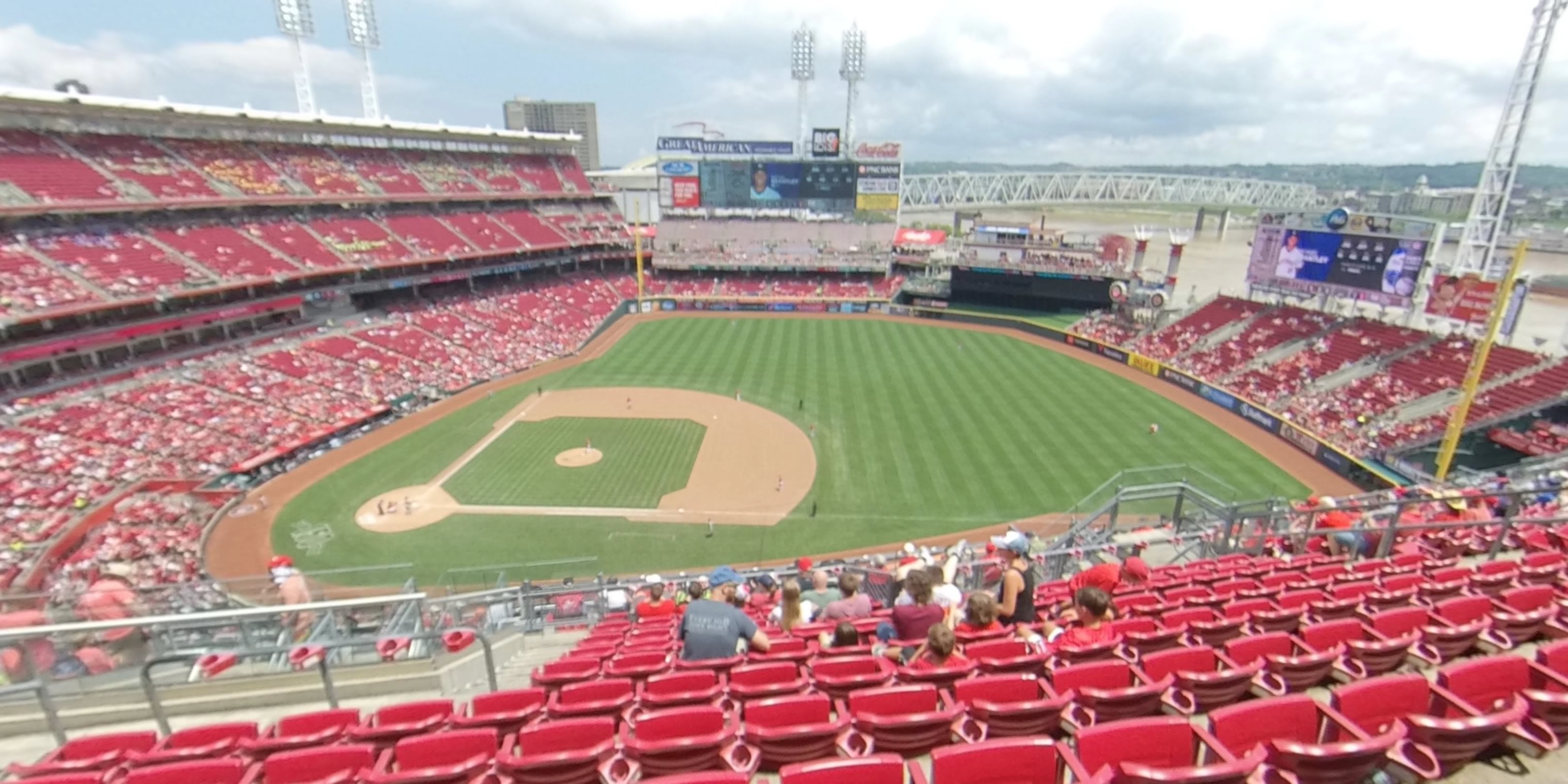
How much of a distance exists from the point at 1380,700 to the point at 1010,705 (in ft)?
8.11

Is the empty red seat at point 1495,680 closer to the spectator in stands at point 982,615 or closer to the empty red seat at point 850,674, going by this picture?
the spectator in stands at point 982,615

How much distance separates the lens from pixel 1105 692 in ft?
16.8

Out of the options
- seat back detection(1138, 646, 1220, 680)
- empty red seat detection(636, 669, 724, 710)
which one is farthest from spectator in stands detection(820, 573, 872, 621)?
seat back detection(1138, 646, 1220, 680)

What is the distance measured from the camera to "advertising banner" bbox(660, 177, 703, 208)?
63.5 metres

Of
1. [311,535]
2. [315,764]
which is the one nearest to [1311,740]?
[315,764]

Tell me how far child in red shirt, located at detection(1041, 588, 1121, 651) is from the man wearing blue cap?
2.99 meters

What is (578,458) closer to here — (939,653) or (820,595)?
→ (820,595)

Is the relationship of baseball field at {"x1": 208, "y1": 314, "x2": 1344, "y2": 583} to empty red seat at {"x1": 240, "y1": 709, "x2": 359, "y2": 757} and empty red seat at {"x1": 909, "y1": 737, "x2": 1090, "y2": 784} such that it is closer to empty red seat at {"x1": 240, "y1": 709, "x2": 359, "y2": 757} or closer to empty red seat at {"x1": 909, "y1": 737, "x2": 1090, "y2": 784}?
empty red seat at {"x1": 240, "y1": 709, "x2": 359, "y2": 757}

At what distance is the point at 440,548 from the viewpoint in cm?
2241

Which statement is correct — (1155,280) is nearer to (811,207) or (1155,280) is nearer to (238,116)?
(811,207)

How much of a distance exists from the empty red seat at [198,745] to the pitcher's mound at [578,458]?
23.1m

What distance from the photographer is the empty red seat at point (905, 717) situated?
15.7ft

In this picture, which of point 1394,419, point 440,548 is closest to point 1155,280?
point 1394,419

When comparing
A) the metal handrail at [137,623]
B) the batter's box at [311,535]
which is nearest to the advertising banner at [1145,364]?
the batter's box at [311,535]
